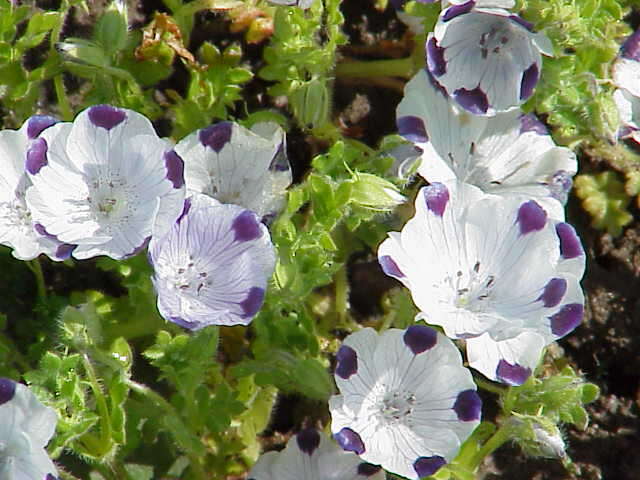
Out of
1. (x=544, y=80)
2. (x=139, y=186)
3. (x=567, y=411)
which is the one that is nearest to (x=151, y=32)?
(x=139, y=186)

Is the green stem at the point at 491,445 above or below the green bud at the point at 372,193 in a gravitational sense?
below

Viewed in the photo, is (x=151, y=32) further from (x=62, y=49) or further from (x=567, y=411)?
(x=567, y=411)

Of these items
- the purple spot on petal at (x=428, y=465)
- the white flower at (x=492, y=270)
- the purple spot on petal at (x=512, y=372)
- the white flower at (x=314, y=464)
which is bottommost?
the white flower at (x=314, y=464)

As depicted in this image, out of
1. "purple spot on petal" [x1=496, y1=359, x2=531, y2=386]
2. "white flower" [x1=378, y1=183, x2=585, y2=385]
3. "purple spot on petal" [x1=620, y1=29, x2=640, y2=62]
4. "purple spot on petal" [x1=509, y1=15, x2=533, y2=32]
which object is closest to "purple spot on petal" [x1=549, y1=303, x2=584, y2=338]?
"white flower" [x1=378, y1=183, x2=585, y2=385]

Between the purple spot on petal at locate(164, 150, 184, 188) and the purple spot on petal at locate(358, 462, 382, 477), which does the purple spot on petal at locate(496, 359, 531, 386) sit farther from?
the purple spot on petal at locate(164, 150, 184, 188)

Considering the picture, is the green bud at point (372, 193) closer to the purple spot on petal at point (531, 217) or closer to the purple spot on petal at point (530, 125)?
the purple spot on petal at point (531, 217)

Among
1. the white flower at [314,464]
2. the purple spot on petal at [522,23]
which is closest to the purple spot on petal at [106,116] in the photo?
the white flower at [314,464]
